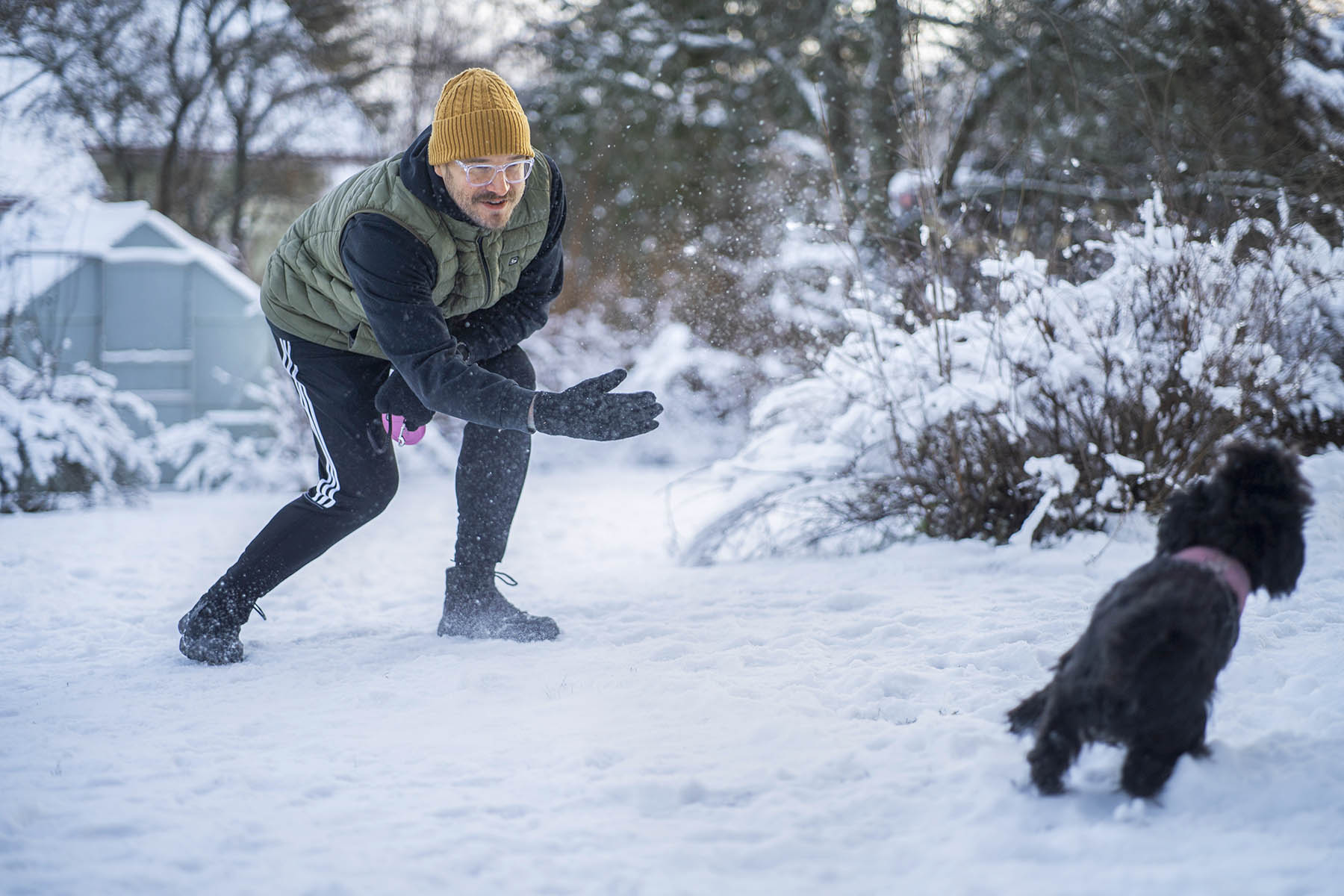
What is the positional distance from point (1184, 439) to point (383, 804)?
286 cm

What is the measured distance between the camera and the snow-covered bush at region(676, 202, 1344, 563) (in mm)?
3305

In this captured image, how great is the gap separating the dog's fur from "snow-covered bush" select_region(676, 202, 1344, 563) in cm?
163

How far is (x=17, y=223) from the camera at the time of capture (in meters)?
6.20

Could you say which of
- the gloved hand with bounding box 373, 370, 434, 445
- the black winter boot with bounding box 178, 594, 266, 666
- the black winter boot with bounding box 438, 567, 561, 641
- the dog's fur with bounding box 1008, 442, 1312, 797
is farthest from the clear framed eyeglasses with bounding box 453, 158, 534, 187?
the dog's fur with bounding box 1008, 442, 1312, 797

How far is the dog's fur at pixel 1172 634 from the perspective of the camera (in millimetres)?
1487

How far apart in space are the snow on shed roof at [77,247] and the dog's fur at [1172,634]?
6330 millimetres

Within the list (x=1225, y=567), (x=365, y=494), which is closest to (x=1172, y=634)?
(x=1225, y=567)

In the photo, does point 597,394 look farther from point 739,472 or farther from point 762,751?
point 739,472

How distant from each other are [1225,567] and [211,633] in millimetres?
2305

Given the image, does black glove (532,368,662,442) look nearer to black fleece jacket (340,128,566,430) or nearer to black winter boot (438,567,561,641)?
black fleece jacket (340,128,566,430)

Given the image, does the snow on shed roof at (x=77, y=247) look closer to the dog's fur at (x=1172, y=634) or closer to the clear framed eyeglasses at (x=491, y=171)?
the clear framed eyeglasses at (x=491, y=171)

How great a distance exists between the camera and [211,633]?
2625 millimetres

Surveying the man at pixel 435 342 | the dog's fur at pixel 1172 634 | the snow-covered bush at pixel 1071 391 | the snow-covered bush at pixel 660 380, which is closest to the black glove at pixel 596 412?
the man at pixel 435 342

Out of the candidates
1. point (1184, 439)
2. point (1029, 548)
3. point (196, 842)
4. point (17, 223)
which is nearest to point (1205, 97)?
point (1184, 439)
